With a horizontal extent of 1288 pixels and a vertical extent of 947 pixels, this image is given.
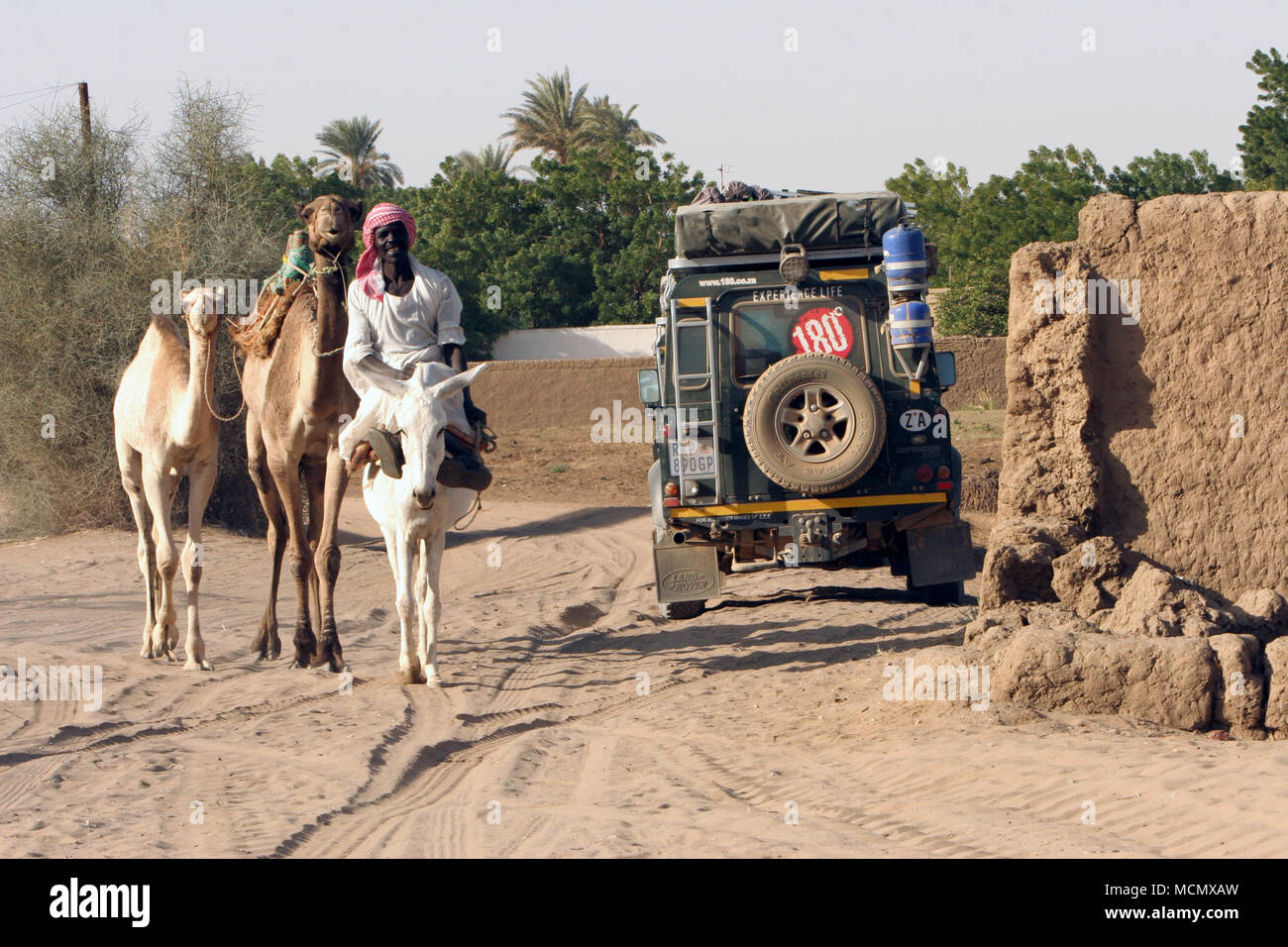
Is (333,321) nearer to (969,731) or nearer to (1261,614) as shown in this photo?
(969,731)

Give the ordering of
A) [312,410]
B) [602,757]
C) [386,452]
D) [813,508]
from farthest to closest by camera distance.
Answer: [813,508] < [312,410] < [386,452] < [602,757]

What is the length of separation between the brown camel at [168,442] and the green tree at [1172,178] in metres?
32.5

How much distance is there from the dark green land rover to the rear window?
0.4 inches

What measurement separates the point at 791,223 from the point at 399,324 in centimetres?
345

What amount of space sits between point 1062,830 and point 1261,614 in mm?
3240

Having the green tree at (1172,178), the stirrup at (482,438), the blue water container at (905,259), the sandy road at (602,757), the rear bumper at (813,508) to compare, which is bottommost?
the sandy road at (602,757)

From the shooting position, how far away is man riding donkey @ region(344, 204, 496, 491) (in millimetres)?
9094

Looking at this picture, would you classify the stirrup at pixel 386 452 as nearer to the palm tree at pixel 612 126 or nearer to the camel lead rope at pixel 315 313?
the camel lead rope at pixel 315 313

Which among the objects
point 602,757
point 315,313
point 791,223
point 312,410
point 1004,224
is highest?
point 1004,224

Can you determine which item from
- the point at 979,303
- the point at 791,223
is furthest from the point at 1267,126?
the point at 791,223

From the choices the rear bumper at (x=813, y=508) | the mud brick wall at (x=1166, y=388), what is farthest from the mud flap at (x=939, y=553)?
the mud brick wall at (x=1166, y=388)

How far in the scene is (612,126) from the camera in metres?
48.2

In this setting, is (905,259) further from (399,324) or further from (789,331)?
(399,324)

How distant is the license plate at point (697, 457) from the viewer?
10703 mm
